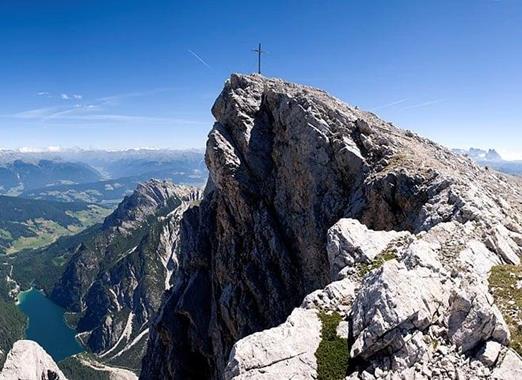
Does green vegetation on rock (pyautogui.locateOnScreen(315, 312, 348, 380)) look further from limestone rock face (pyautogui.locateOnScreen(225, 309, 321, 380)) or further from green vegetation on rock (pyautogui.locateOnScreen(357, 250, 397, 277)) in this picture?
green vegetation on rock (pyautogui.locateOnScreen(357, 250, 397, 277))

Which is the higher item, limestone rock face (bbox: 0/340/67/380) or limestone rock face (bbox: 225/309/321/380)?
limestone rock face (bbox: 225/309/321/380)

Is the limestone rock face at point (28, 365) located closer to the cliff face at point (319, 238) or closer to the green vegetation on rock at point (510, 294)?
the cliff face at point (319, 238)

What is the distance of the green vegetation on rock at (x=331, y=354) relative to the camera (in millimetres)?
20391

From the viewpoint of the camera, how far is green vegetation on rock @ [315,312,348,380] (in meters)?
20.4

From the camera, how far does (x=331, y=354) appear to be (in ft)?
70.2

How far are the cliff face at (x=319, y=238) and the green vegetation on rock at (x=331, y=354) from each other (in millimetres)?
497

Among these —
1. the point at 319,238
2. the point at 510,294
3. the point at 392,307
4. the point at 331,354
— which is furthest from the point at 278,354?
the point at 319,238

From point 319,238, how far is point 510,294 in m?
29.0

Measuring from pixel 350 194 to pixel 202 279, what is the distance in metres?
37.9

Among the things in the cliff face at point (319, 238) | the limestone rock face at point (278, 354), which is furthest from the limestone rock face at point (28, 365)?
the limestone rock face at point (278, 354)

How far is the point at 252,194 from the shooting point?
2576 inches

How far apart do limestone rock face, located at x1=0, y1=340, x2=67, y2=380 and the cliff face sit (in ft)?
77.5

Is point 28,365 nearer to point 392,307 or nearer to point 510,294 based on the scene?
point 392,307

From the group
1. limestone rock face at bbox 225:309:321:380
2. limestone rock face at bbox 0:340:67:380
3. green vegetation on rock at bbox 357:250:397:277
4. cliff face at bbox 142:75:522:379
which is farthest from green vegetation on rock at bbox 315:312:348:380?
limestone rock face at bbox 0:340:67:380
